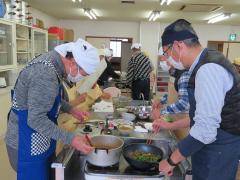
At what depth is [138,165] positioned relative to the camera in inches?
45.1

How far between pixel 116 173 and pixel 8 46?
3255mm

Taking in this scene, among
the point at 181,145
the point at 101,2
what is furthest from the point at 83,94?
the point at 101,2

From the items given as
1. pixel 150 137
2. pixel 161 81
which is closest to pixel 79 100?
pixel 150 137

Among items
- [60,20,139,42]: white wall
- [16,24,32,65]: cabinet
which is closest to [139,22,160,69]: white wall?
[60,20,139,42]: white wall

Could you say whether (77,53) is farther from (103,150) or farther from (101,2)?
(101,2)

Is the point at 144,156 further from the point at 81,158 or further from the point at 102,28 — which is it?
the point at 102,28

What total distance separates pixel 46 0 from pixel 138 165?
4.43 metres

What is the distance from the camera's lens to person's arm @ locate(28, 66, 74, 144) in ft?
3.45

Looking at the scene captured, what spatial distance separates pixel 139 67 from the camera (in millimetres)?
4340

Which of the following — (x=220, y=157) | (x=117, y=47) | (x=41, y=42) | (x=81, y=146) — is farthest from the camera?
(x=117, y=47)

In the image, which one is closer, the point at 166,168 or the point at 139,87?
the point at 166,168

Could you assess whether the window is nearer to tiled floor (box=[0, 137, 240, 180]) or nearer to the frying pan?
tiled floor (box=[0, 137, 240, 180])

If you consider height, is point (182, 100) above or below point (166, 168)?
above

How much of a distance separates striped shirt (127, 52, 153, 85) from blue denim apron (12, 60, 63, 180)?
315 cm
